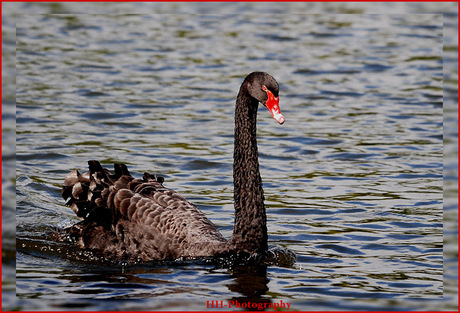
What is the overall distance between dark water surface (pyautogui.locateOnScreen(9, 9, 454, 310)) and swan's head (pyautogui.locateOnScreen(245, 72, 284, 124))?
4.46 feet

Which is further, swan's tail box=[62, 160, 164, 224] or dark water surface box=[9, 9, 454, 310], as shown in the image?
swan's tail box=[62, 160, 164, 224]

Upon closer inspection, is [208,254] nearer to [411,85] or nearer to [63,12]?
[411,85]

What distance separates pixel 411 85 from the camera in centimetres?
1306

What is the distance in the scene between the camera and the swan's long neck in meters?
6.40

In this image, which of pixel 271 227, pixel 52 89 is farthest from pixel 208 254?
pixel 52 89

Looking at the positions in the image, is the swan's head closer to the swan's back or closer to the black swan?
the black swan

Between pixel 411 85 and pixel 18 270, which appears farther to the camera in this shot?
pixel 411 85

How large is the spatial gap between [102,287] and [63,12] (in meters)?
12.6

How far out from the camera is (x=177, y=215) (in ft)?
21.6
